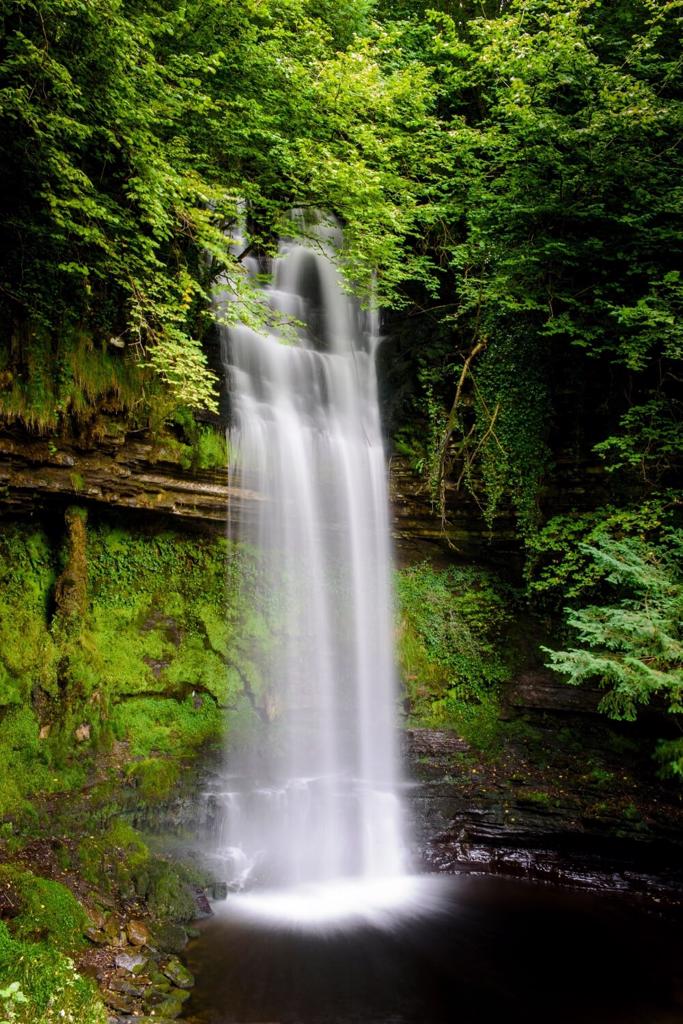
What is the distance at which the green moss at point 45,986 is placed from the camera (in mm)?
3758

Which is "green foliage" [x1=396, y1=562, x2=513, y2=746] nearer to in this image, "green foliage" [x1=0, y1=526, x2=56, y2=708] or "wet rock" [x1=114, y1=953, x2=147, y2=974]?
"wet rock" [x1=114, y1=953, x2=147, y2=974]

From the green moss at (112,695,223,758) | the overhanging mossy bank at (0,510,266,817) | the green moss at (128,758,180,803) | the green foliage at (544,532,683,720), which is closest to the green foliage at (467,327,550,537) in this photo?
the green foliage at (544,532,683,720)

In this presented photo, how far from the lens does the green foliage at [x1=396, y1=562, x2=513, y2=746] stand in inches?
368

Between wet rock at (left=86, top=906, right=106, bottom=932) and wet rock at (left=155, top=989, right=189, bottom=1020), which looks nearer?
wet rock at (left=155, top=989, right=189, bottom=1020)

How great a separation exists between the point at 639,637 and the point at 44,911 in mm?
5948

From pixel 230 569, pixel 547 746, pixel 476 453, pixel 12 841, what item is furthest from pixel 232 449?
pixel 547 746

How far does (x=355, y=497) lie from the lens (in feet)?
32.0

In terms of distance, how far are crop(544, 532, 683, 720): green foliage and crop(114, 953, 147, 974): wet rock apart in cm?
442

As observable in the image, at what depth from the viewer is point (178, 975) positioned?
5047 mm

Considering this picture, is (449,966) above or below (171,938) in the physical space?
below

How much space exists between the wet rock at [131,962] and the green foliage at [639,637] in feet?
14.5

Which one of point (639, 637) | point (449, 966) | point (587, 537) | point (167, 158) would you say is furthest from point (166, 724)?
point (167, 158)

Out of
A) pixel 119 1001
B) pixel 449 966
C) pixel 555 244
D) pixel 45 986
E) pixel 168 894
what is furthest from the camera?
pixel 555 244

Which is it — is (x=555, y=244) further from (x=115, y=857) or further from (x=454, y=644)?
(x=115, y=857)
